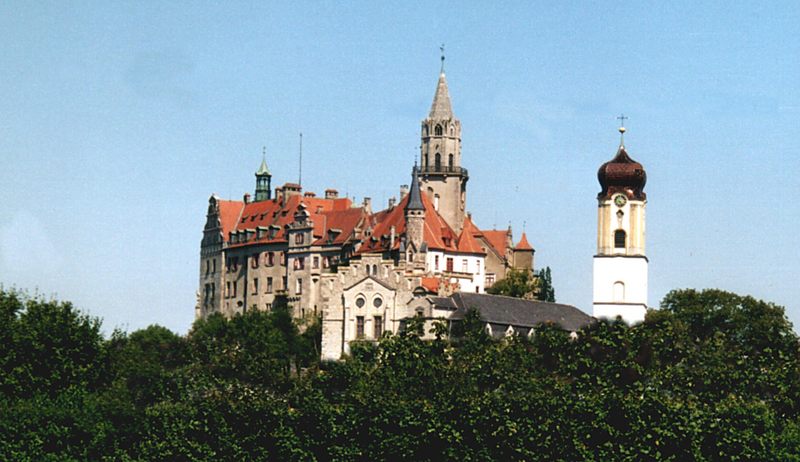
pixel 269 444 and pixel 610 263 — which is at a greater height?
pixel 610 263

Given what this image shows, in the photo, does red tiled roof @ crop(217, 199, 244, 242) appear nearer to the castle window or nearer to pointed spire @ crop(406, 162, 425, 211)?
pointed spire @ crop(406, 162, 425, 211)

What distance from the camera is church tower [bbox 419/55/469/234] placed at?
160 meters

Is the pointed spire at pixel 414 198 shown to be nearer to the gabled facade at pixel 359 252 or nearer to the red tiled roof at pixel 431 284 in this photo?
the gabled facade at pixel 359 252

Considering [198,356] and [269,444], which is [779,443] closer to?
[269,444]

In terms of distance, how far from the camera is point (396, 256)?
477ft

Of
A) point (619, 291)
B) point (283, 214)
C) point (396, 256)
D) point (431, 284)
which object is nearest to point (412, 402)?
point (431, 284)

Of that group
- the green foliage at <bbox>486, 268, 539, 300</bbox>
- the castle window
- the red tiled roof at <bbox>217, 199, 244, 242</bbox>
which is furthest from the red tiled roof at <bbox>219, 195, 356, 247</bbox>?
the castle window

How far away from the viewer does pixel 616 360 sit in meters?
84.2

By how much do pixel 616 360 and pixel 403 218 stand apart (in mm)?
67715

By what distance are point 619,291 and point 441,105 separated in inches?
1335

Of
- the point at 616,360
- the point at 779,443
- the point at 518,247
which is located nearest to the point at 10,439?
the point at 616,360

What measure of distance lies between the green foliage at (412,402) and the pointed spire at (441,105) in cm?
6661

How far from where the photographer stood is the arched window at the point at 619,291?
5448 inches

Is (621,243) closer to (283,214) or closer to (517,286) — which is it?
(517,286)
